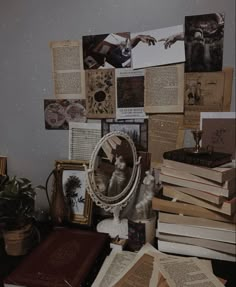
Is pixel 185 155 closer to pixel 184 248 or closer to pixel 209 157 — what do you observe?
pixel 209 157

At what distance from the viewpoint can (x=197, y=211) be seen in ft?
2.77

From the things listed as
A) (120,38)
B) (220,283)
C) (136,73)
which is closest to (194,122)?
(136,73)

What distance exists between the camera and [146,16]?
0.98 m

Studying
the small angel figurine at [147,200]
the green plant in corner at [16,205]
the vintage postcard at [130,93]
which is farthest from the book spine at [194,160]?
the green plant in corner at [16,205]

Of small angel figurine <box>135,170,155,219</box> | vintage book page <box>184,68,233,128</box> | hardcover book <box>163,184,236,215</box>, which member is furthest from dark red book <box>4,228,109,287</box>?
vintage book page <box>184,68,233,128</box>

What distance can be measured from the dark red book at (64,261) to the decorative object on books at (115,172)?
9cm

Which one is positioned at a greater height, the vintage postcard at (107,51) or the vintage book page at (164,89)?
the vintage postcard at (107,51)

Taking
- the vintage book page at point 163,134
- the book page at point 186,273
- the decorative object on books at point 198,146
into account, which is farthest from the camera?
the vintage book page at point 163,134

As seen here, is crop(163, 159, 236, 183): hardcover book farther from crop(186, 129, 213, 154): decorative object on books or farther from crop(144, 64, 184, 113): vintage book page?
crop(144, 64, 184, 113): vintage book page

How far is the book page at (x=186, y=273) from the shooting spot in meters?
0.75

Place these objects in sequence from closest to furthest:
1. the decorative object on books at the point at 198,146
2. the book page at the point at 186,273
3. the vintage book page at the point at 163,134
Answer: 1. the book page at the point at 186,273
2. the decorative object on books at the point at 198,146
3. the vintage book page at the point at 163,134

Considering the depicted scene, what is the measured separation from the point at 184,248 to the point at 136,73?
0.58 m

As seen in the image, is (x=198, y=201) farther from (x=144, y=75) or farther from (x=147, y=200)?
(x=144, y=75)

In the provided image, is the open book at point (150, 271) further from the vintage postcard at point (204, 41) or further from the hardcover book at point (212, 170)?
the vintage postcard at point (204, 41)
